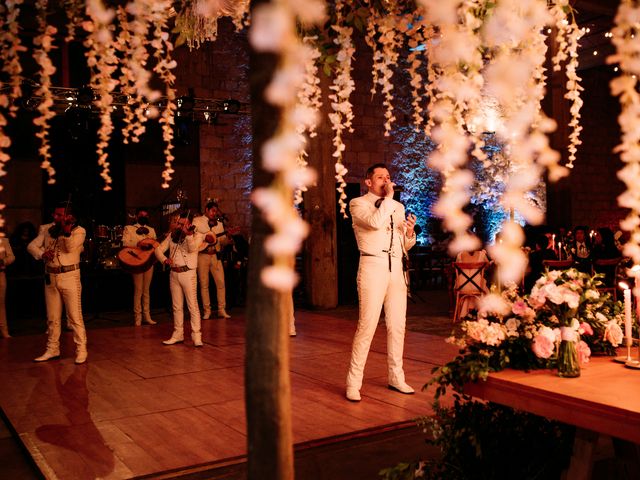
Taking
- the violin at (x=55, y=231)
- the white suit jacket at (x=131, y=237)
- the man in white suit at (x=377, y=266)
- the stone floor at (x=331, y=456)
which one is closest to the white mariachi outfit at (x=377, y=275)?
the man in white suit at (x=377, y=266)

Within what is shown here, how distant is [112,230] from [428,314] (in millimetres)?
5576

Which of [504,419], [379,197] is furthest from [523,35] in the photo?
[379,197]

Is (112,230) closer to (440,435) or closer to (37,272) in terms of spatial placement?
(37,272)

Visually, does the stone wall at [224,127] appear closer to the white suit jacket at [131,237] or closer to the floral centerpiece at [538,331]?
the white suit jacket at [131,237]

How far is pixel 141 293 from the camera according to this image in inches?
368

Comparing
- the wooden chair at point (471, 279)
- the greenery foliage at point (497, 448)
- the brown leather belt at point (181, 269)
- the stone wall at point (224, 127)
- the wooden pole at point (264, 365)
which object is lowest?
the greenery foliage at point (497, 448)

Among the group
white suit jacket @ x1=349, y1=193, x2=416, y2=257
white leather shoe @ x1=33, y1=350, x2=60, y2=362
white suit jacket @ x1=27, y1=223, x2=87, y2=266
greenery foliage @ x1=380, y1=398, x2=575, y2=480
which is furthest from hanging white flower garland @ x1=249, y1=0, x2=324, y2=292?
white leather shoe @ x1=33, y1=350, x2=60, y2=362

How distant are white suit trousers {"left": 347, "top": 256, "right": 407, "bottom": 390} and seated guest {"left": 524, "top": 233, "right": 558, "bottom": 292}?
14.8 feet

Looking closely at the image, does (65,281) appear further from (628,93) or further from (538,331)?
(628,93)

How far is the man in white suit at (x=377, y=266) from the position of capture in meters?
4.75

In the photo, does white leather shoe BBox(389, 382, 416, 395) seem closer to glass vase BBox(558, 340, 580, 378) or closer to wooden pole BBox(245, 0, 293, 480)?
glass vase BBox(558, 340, 580, 378)

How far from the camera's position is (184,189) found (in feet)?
40.6

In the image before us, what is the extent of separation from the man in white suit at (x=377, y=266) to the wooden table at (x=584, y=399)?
79.0 inches

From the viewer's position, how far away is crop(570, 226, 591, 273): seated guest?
9.64 metres
